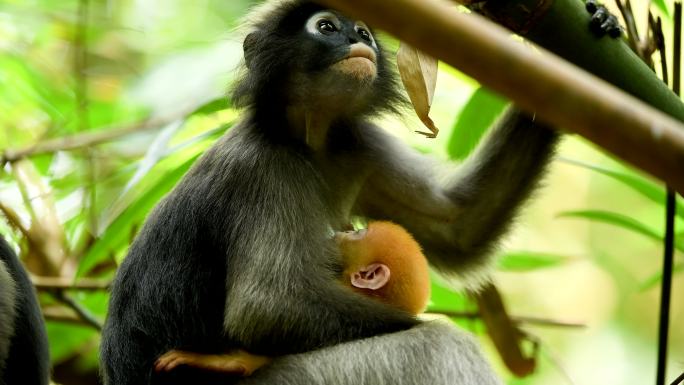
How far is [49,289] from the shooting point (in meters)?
4.37

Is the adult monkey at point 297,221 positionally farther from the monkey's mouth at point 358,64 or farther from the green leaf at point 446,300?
the green leaf at point 446,300

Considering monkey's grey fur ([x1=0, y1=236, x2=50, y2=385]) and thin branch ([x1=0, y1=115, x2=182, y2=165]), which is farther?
thin branch ([x1=0, y1=115, x2=182, y2=165])

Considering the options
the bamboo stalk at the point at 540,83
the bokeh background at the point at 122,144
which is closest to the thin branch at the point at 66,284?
the bokeh background at the point at 122,144

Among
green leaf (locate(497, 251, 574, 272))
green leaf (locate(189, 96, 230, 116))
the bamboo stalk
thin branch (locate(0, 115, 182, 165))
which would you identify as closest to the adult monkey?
green leaf (locate(189, 96, 230, 116))

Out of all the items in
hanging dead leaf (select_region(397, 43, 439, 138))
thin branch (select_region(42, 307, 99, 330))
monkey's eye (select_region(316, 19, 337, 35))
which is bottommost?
thin branch (select_region(42, 307, 99, 330))

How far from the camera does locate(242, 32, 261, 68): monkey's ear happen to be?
3.55 m

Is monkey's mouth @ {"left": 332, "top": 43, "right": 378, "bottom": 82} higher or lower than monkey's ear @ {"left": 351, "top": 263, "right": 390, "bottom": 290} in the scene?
higher

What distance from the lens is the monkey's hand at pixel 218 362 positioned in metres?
3.04

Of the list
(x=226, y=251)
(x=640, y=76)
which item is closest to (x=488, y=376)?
(x=226, y=251)

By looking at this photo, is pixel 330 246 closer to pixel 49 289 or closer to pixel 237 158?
pixel 237 158

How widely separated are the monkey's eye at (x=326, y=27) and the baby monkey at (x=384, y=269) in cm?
68

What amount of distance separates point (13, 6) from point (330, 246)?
126 inches

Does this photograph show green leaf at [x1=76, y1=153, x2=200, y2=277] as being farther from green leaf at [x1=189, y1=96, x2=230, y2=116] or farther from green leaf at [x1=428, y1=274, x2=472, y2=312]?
green leaf at [x1=428, y1=274, x2=472, y2=312]

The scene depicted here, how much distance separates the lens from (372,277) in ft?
10.8
